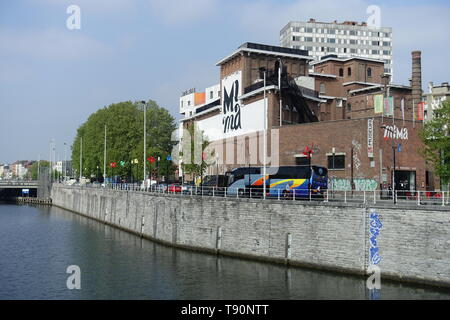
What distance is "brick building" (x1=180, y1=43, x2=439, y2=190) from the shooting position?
5450 centimetres

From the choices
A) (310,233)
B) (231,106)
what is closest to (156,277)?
(310,233)

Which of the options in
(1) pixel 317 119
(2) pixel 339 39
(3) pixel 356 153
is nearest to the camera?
(3) pixel 356 153

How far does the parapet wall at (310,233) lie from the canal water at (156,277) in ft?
3.21

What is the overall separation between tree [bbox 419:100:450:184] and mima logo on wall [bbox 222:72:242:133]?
34.1m

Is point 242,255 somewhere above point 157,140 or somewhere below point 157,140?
below

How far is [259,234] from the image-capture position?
37.6 meters

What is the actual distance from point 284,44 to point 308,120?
85716 mm

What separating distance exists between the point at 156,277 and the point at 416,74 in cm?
5754

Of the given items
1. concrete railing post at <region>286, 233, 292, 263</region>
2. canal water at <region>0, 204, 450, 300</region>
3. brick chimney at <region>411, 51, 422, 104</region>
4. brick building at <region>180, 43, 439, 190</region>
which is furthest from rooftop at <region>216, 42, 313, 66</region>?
concrete railing post at <region>286, 233, 292, 263</region>

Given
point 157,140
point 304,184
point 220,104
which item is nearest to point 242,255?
point 304,184

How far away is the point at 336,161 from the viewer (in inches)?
2266

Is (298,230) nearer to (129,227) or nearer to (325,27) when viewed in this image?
(129,227)

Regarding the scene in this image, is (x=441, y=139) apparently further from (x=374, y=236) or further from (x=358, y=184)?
(x=374, y=236)

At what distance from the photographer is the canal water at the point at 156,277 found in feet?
93.6
